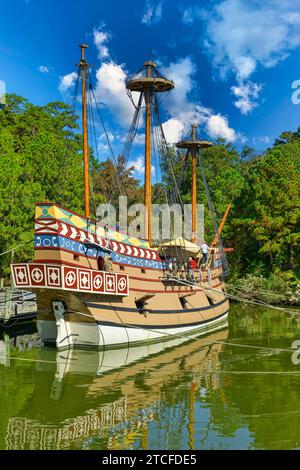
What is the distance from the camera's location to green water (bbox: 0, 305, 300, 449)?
10594 mm

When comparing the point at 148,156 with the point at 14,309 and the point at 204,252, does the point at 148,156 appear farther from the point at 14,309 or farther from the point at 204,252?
the point at 14,309

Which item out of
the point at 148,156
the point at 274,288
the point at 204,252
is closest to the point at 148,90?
the point at 148,156

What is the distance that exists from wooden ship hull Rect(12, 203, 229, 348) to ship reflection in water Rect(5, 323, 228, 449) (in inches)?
31.1

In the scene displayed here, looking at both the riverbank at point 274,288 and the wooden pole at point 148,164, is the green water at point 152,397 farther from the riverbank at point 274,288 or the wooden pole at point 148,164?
the riverbank at point 274,288

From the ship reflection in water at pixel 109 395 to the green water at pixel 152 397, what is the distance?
0.08 ft

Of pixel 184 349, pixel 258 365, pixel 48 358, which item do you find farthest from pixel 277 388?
pixel 48 358

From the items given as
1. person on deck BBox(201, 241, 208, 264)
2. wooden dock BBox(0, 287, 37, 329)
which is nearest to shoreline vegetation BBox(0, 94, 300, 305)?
wooden dock BBox(0, 287, 37, 329)

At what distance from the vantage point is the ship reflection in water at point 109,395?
10625 millimetres

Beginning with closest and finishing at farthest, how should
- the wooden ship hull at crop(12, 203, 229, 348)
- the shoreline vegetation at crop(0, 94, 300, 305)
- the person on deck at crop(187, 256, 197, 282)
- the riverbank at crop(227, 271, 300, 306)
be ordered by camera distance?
1. the wooden ship hull at crop(12, 203, 229, 348)
2. the person on deck at crop(187, 256, 197, 282)
3. the shoreline vegetation at crop(0, 94, 300, 305)
4. the riverbank at crop(227, 271, 300, 306)

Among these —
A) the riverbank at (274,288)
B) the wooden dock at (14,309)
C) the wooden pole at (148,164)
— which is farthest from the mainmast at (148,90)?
the riverbank at (274,288)

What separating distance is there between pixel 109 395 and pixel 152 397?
1.15 meters

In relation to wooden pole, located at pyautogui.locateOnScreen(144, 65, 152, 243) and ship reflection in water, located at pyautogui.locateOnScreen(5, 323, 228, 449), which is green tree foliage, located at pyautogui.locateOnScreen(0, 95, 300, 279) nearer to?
wooden pole, located at pyautogui.locateOnScreen(144, 65, 152, 243)

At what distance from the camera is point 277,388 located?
14555mm
